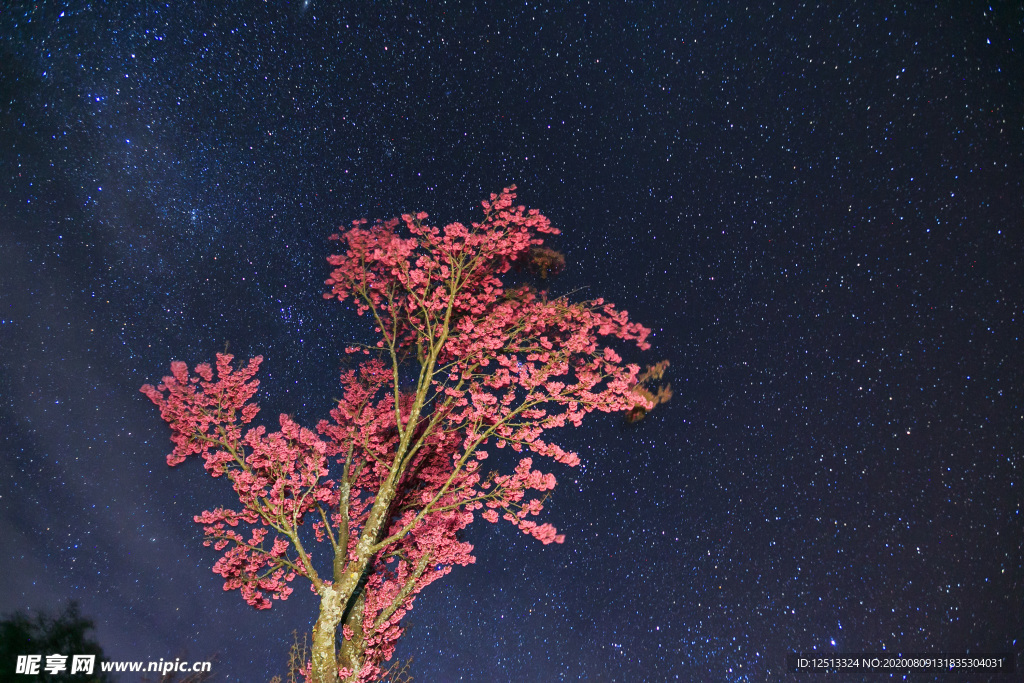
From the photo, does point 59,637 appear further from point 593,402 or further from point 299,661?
point 593,402

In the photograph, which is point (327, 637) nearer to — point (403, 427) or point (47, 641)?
point (403, 427)

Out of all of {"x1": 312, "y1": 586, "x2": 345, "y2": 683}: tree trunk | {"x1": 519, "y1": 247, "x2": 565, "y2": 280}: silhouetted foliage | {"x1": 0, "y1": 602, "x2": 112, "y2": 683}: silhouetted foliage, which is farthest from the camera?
{"x1": 0, "y1": 602, "x2": 112, "y2": 683}: silhouetted foliage

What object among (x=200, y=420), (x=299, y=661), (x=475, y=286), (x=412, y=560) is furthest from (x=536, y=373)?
(x=299, y=661)

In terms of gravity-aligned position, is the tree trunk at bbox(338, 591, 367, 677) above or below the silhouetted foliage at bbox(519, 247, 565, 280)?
below

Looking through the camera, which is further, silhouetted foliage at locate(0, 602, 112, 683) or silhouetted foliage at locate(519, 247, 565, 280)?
silhouetted foliage at locate(0, 602, 112, 683)

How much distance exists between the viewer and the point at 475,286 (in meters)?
6.27

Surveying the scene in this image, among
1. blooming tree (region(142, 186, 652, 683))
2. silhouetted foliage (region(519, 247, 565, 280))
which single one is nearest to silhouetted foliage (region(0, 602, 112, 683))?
blooming tree (region(142, 186, 652, 683))

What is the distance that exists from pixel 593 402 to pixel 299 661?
4.75 metres

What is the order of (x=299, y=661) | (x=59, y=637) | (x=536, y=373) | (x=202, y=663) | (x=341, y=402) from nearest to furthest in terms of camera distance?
1. (x=536, y=373)
2. (x=299, y=661)
3. (x=341, y=402)
4. (x=202, y=663)
5. (x=59, y=637)

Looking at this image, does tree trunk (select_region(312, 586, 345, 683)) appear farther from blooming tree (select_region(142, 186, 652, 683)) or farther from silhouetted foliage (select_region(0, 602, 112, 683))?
silhouetted foliage (select_region(0, 602, 112, 683))

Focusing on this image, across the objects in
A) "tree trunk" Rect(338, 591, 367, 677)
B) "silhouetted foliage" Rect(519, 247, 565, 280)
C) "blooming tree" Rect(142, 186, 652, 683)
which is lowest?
"tree trunk" Rect(338, 591, 367, 677)

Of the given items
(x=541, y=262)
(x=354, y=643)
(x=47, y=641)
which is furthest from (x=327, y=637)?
(x=47, y=641)

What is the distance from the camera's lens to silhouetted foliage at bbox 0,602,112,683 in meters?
11.0

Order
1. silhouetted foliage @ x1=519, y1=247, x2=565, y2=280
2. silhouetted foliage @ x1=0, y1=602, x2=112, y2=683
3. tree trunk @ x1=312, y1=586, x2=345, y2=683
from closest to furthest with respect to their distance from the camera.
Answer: tree trunk @ x1=312, y1=586, x2=345, y2=683, silhouetted foliage @ x1=519, y1=247, x2=565, y2=280, silhouetted foliage @ x1=0, y1=602, x2=112, y2=683
